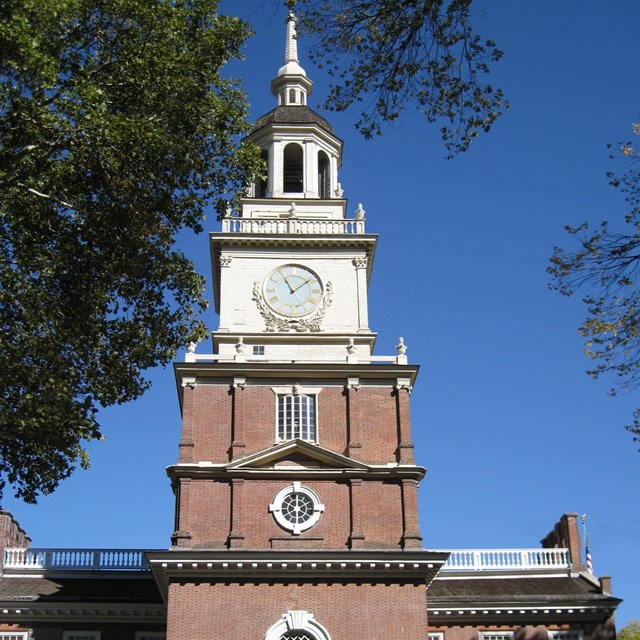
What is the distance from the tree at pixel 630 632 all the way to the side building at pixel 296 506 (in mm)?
21592

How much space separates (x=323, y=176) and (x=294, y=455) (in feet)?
42.9

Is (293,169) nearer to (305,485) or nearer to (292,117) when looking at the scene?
(292,117)

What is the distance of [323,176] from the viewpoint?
40781mm

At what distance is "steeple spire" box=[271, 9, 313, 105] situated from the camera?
42.3m

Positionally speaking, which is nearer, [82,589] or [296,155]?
[82,589]

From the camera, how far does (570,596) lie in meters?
35.4

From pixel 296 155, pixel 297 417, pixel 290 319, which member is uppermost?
pixel 296 155

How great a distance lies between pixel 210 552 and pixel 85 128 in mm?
15218

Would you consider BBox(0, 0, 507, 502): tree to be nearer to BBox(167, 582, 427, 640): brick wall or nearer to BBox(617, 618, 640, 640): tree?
BBox(167, 582, 427, 640): brick wall

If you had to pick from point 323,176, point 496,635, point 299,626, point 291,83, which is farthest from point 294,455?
point 291,83

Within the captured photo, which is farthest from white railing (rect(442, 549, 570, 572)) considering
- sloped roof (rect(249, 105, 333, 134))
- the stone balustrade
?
sloped roof (rect(249, 105, 333, 134))

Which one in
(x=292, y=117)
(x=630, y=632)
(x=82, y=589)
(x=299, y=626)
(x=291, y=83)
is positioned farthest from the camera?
(x=630, y=632)

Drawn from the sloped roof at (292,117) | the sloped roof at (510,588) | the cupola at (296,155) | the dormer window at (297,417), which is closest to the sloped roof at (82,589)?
the dormer window at (297,417)

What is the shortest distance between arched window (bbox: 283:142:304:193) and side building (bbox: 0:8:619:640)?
0.11 metres
